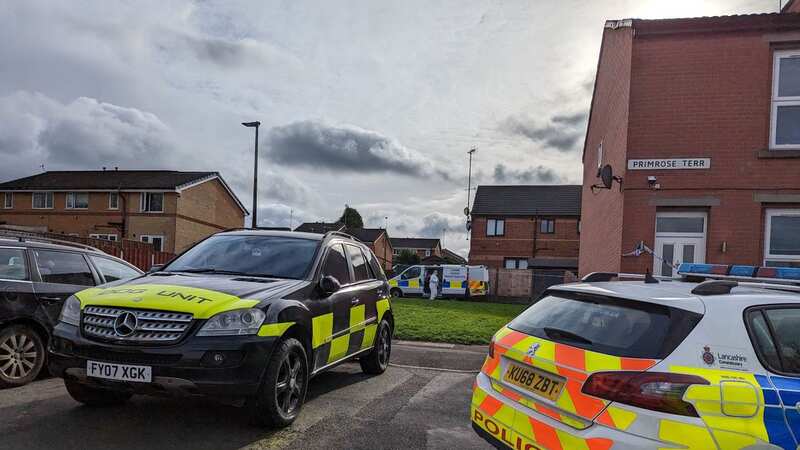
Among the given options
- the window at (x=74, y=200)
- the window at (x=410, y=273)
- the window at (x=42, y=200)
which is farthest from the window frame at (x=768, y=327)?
the window at (x=42, y=200)

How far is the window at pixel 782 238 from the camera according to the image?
409 inches

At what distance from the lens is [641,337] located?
287 cm

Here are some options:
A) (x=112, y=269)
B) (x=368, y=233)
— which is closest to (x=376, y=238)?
(x=368, y=233)

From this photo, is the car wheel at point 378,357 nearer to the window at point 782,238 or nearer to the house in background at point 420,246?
the window at point 782,238

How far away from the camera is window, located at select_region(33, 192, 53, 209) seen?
40.7 m

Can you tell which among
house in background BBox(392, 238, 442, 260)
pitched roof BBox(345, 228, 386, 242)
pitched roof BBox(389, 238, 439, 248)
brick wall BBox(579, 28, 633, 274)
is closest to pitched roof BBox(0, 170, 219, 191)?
pitched roof BBox(345, 228, 386, 242)

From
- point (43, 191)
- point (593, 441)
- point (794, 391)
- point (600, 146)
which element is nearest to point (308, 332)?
point (593, 441)

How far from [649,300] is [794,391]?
2.57 ft

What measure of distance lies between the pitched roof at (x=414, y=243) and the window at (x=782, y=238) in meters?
84.4

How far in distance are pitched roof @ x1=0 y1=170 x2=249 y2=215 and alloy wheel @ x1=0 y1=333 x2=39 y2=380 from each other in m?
35.1

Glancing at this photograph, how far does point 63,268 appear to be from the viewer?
614 centimetres

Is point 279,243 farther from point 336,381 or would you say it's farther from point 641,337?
point 641,337

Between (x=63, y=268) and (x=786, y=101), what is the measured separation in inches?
500

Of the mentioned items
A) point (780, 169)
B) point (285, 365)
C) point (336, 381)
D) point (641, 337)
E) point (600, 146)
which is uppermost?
point (600, 146)
